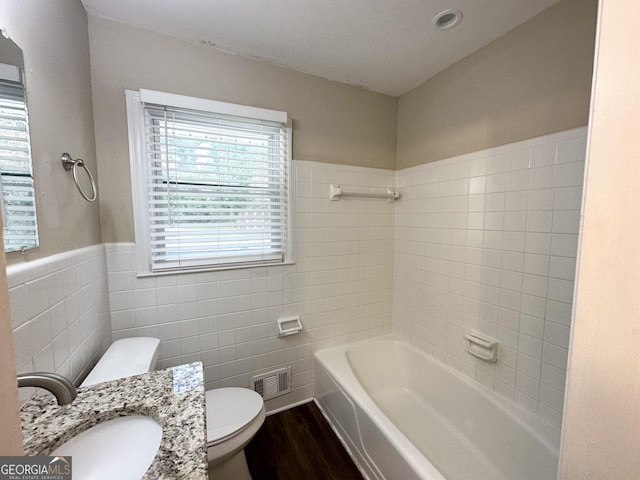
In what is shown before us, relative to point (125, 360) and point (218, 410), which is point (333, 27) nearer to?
point (125, 360)

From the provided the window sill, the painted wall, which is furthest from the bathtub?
the painted wall

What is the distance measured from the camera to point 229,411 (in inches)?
49.3

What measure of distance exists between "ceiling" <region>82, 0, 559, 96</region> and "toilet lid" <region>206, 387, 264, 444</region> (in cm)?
195

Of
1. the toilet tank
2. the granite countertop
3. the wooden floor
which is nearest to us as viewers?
the granite countertop

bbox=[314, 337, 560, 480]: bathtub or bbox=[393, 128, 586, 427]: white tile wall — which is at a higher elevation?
bbox=[393, 128, 586, 427]: white tile wall

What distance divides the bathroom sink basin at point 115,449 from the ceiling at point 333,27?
5.58 ft

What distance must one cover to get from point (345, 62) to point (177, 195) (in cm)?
132

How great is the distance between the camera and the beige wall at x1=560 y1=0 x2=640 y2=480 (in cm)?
37

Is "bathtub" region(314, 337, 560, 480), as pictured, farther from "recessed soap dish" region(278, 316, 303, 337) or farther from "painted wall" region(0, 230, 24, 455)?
"painted wall" region(0, 230, 24, 455)

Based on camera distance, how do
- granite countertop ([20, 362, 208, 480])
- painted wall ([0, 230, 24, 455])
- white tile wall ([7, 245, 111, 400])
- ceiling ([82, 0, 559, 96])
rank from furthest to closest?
ceiling ([82, 0, 559, 96])
white tile wall ([7, 245, 111, 400])
granite countertop ([20, 362, 208, 480])
painted wall ([0, 230, 24, 455])

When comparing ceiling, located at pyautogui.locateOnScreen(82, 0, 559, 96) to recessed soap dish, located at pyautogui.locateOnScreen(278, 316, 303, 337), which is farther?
recessed soap dish, located at pyautogui.locateOnScreen(278, 316, 303, 337)

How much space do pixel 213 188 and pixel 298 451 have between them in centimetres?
164

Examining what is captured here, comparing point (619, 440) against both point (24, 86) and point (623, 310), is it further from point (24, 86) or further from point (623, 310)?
point (24, 86)

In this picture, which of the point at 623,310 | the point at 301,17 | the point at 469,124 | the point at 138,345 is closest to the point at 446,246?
the point at 469,124
